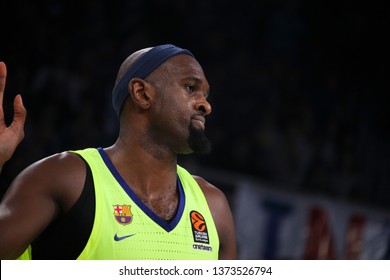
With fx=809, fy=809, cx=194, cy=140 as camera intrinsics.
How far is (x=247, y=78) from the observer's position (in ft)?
26.6

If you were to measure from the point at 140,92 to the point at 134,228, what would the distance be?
54 centimetres

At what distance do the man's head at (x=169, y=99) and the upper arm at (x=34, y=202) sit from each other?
375mm

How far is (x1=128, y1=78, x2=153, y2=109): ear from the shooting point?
2.96 metres

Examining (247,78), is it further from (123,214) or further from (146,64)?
(123,214)

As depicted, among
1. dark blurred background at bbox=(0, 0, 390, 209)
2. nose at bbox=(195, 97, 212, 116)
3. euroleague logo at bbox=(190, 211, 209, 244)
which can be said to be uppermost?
nose at bbox=(195, 97, 212, 116)

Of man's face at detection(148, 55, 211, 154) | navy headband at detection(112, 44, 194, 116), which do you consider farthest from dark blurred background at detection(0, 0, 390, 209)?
man's face at detection(148, 55, 211, 154)

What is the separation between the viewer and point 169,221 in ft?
9.32

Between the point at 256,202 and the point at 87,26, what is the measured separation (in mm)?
2362

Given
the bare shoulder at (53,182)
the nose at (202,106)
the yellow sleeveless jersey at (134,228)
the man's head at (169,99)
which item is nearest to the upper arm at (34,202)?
the bare shoulder at (53,182)

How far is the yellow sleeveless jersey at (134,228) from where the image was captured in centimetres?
266

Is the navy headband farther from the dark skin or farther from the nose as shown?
the nose

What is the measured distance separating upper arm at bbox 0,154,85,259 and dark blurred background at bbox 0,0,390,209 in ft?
10.6
